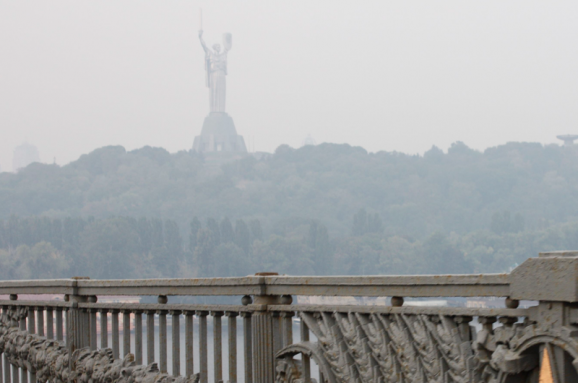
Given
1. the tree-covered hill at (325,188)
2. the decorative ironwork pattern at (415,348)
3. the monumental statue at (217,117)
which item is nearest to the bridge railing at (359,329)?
the decorative ironwork pattern at (415,348)

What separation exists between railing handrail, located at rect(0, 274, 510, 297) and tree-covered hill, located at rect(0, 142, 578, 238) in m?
95.5

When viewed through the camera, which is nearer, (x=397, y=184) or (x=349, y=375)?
(x=349, y=375)

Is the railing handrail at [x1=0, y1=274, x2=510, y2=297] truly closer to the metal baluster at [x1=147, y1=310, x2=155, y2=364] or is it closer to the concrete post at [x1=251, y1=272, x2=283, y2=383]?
the concrete post at [x1=251, y1=272, x2=283, y2=383]

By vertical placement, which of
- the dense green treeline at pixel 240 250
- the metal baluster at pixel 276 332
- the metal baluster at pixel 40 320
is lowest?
the metal baluster at pixel 276 332

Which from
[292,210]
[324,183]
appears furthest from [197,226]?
[324,183]

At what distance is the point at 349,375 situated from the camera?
404 cm

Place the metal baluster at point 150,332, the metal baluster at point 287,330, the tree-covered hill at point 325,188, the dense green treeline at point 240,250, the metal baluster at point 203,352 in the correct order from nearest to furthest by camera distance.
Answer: the metal baluster at point 287,330 → the metal baluster at point 203,352 → the metal baluster at point 150,332 → the dense green treeline at point 240,250 → the tree-covered hill at point 325,188

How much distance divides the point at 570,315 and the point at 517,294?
26 cm

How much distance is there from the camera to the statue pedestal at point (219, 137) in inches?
5428

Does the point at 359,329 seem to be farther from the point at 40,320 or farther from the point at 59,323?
the point at 40,320

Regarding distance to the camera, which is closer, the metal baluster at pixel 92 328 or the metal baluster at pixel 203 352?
the metal baluster at pixel 203 352

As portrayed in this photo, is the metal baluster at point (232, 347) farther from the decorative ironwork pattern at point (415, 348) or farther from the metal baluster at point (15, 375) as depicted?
the metal baluster at point (15, 375)

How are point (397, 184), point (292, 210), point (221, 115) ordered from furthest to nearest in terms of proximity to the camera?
point (221, 115) → point (397, 184) → point (292, 210)

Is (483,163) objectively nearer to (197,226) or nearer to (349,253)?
(349,253)
